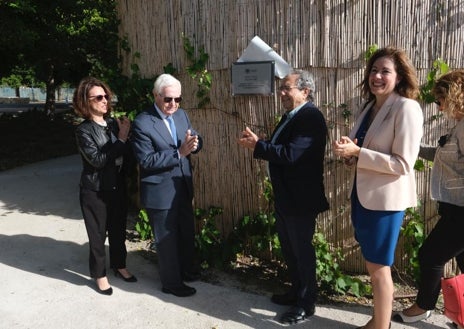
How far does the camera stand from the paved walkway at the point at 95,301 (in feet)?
10.4

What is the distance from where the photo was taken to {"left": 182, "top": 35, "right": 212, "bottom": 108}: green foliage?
414 centimetres

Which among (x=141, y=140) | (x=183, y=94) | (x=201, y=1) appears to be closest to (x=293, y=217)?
(x=141, y=140)

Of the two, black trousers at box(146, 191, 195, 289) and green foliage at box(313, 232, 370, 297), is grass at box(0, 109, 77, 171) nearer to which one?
black trousers at box(146, 191, 195, 289)

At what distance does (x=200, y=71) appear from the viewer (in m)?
4.20

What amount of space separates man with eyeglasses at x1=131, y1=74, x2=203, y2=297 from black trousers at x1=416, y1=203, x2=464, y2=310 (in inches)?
69.8

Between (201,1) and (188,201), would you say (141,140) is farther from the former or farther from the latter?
(201,1)

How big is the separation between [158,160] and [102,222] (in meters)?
0.82

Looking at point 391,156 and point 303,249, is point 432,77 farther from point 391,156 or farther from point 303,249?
point 303,249

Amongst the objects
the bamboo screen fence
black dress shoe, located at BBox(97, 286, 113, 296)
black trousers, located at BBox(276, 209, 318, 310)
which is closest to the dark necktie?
the bamboo screen fence

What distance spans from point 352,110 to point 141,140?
5.73ft

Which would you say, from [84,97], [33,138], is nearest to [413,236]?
[84,97]

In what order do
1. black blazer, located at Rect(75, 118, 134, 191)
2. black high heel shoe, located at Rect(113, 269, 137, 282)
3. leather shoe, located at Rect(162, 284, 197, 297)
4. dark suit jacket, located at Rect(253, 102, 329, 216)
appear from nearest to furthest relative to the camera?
1. dark suit jacket, located at Rect(253, 102, 329, 216)
2. black blazer, located at Rect(75, 118, 134, 191)
3. leather shoe, located at Rect(162, 284, 197, 297)
4. black high heel shoe, located at Rect(113, 269, 137, 282)

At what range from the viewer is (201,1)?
4.11m

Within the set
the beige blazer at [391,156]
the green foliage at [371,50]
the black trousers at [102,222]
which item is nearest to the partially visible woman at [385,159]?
the beige blazer at [391,156]
